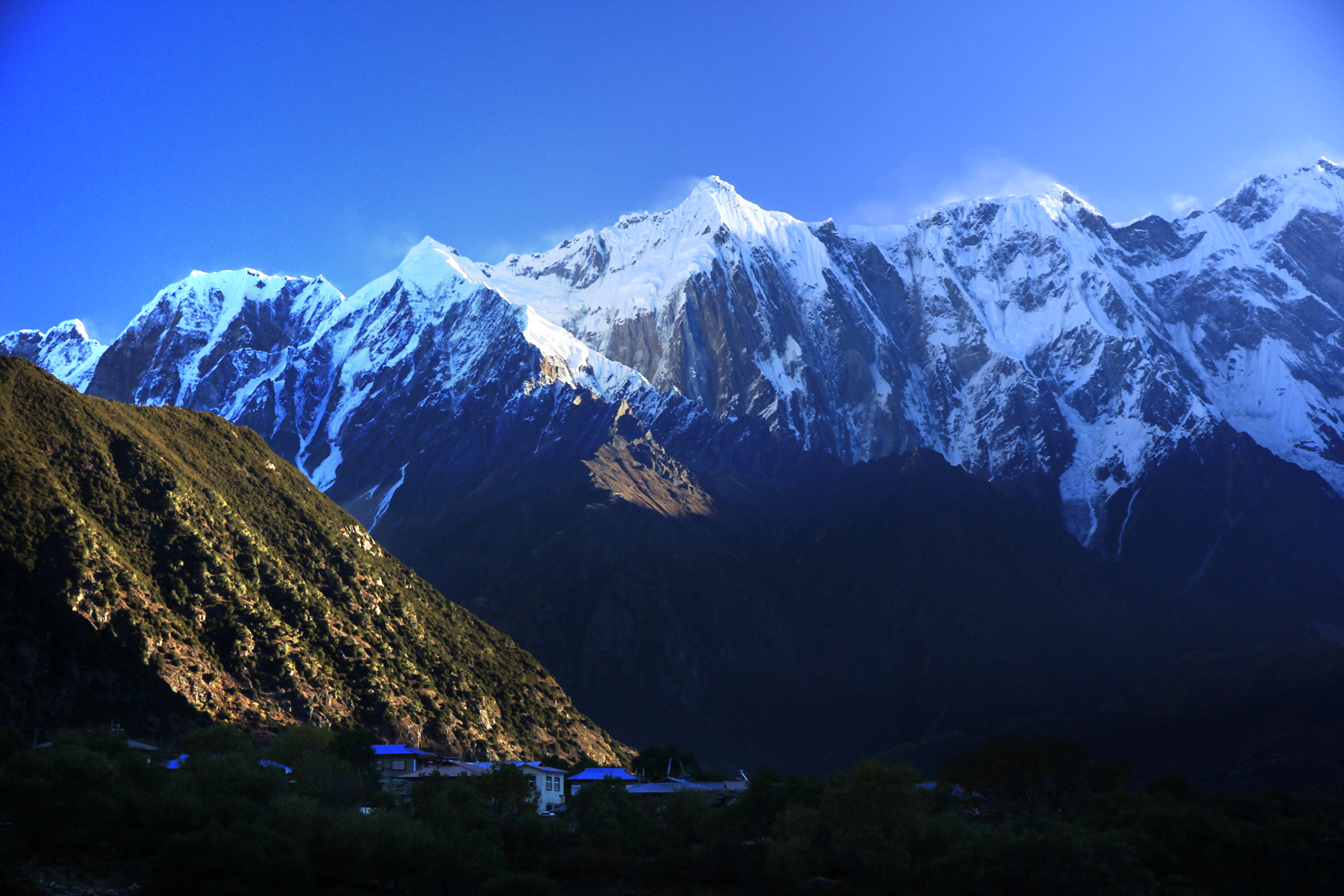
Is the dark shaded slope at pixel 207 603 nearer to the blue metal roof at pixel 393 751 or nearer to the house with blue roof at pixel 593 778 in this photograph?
the blue metal roof at pixel 393 751

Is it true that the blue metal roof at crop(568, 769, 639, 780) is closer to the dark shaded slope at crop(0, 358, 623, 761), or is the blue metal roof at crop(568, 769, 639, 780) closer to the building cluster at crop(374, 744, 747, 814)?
the building cluster at crop(374, 744, 747, 814)

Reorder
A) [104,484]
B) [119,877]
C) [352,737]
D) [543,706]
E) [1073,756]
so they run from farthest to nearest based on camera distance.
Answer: [543,706], [1073,756], [104,484], [352,737], [119,877]

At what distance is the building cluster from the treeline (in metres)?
2.66

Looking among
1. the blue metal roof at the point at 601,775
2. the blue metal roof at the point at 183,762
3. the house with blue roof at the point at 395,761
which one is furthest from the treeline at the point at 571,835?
the blue metal roof at the point at 601,775

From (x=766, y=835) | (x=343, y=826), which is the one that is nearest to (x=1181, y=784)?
(x=766, y=835)

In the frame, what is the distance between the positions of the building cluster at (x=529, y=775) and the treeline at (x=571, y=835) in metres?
2.66

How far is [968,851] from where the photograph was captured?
71.8 metres

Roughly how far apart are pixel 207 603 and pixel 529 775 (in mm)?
35653

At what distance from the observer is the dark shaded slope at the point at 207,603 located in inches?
3743

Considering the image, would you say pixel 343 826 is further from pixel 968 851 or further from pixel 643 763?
pixel 643 763

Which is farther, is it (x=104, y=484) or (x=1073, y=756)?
(x=1073, y=756)

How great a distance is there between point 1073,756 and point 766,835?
45057 mm

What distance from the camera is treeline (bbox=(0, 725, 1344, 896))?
2486 inches

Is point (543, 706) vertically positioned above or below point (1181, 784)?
above
